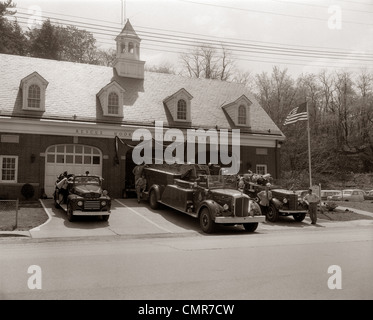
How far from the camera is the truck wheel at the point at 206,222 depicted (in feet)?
54.1

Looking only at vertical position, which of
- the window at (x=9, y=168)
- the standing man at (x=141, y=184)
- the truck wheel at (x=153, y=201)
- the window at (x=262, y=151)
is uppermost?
the window at (x=262, y=151)

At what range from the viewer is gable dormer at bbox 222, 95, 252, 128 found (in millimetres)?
30344

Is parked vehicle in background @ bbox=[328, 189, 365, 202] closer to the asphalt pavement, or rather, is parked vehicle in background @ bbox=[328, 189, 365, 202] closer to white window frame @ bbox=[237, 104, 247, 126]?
white window frame @ bbox=[237, 104, 247, 126]

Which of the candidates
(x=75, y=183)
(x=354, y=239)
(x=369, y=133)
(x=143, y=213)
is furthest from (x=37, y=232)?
(x=369, y=133)

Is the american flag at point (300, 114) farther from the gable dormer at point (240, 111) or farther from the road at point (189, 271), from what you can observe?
the road at point (189, 271)

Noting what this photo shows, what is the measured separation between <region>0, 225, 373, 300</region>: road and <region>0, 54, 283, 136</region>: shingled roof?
14196 millimetres

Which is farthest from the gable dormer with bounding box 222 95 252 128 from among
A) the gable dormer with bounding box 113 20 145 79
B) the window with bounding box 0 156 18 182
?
the window with bounding box 0 156 18 182

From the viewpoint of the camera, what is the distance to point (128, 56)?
1216 inches

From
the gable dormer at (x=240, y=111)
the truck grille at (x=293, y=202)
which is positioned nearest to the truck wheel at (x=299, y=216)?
the truck grille at (x=293, y=202)

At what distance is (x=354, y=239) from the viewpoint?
13.9m

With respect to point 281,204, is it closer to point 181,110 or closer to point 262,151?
point 262,151

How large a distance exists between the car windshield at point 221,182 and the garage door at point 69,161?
10175mm

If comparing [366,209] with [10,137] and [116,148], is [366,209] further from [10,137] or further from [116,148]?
[10,137]
